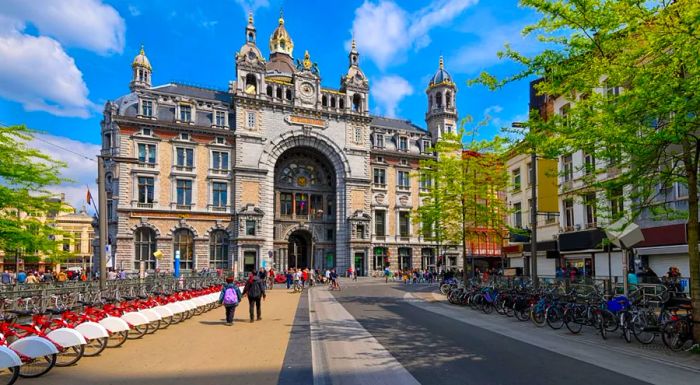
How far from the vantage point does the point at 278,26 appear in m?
70.2

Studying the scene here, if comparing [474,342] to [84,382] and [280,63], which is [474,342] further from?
[280,63]

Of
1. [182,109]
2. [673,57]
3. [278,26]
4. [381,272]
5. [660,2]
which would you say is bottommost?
[381,272]

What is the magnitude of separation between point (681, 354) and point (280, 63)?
62.4 m

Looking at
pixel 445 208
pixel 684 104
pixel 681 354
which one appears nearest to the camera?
pixel 684 104

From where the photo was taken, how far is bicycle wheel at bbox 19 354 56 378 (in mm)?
8545

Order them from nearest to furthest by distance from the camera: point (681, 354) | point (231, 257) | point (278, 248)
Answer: point (681, 354)
point (231, 257)
point (278, 248)

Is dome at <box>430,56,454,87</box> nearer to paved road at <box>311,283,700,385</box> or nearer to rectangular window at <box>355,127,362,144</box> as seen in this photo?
rectangular window at <box>355,127,362,144</box>

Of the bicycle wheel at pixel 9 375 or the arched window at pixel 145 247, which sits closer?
the bicycle wheel at pixel 9 375

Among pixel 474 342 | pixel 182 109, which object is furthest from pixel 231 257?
pixel 474 342

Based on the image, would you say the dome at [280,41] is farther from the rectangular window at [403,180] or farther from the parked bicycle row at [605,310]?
the parked bicycle row at [605,310]

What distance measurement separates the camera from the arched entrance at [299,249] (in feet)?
193

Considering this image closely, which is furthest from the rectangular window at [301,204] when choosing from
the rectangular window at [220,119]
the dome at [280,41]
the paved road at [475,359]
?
the paved road at [475,359]

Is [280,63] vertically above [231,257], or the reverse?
[280,63]

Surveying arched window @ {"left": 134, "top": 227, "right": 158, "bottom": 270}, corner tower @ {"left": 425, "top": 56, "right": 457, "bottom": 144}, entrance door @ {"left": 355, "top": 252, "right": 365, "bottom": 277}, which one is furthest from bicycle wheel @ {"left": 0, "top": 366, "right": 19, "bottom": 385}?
corner tower @ {"left": 425, "top": 56, "right": 457, "bottom": 144}
